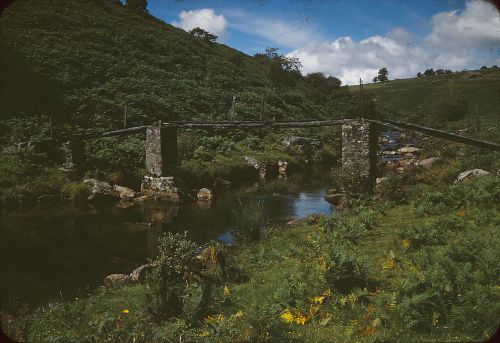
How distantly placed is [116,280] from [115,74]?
34974mm

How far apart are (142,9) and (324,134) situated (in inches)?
1579

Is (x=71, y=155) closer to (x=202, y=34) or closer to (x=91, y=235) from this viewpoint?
(x=91, y=235)

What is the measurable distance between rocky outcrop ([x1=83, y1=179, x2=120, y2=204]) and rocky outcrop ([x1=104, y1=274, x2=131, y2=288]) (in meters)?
10.3

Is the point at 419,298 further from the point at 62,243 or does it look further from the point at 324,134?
the point at 324,134

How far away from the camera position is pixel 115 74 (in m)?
40.4

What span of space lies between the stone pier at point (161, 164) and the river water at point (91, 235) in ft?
5.54

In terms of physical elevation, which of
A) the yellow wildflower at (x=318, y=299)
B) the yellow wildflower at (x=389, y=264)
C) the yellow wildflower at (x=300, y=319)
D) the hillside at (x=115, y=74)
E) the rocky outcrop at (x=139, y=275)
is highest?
the hillside at (x=115, y=74)

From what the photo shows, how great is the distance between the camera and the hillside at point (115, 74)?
31062mm

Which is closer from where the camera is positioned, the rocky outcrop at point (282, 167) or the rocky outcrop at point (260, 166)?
the rocky outcrop at point (260, 166)

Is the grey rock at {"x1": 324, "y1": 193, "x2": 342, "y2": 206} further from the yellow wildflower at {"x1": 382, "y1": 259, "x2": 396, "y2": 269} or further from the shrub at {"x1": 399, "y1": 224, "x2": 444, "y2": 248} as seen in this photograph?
the yellow wildflower at {"x1": 382, "y1": 259, "x2": 396, "y2": 269}

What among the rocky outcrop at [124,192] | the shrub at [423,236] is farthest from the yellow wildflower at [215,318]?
the rocky outcrop at [124,192]

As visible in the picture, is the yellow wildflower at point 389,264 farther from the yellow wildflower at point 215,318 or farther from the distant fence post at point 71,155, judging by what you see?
the distant fence post at point 71,155

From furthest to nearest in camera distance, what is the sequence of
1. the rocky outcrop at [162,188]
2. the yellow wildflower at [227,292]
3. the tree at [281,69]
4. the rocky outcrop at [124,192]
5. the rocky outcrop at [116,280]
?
the tree at [281,69], the rocky outcrop at [162,188], the rocky outcrop at [124,192], the rocky outcrop at [116,280], the yellow wildflower at [227,292]

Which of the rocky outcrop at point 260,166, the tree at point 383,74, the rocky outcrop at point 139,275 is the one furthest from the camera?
the tree at point 383,74
